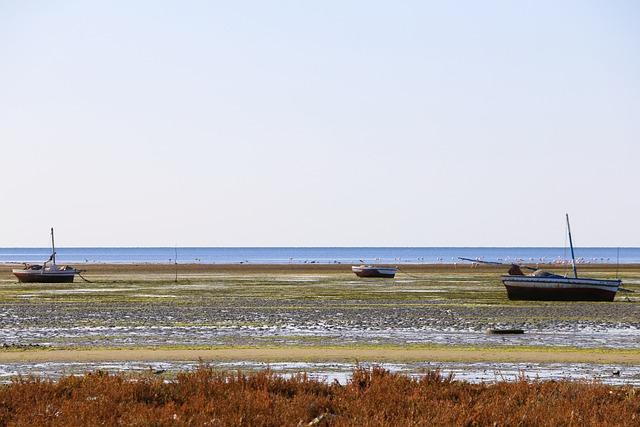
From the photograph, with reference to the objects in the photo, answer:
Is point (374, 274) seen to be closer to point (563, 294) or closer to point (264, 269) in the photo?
point (264, 269)

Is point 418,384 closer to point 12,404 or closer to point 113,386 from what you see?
point 113,386

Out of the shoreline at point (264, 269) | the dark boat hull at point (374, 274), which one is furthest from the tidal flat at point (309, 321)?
the shoreline at point (264, 269)

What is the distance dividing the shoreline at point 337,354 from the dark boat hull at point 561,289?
25569 mm

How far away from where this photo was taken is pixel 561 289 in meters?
54.5

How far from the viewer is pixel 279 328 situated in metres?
36.6

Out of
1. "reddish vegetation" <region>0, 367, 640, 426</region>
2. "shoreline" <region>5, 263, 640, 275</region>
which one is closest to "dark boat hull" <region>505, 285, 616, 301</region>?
"reddish vegetation" <region>0, 367, 640, 426</region>

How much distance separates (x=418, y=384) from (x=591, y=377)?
566 cm

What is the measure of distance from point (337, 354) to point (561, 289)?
29.7m

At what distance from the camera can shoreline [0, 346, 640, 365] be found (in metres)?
26.2

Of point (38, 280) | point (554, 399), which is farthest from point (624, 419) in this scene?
point (38, 280)

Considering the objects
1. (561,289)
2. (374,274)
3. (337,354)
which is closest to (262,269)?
(374,274)

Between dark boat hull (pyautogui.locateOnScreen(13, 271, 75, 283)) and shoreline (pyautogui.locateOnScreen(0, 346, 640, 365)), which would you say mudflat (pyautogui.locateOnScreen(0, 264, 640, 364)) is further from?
dark boat hull (pyautogui.locateOnScreen(13, 271, 75, 283))

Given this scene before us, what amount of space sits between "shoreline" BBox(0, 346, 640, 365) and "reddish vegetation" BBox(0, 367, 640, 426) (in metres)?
6.98

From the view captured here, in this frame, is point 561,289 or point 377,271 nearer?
point 561,289
